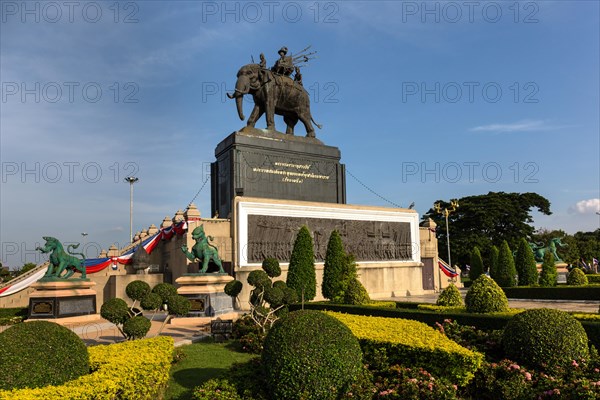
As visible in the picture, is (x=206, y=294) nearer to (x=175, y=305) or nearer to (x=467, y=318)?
(x=175, y=305)

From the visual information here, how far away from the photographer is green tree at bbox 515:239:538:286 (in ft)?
93.5

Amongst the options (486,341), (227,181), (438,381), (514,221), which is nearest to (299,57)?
(227,181)

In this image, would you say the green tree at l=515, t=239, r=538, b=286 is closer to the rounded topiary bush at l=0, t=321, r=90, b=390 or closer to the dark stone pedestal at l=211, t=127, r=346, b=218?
the dark stone pedestal at l=211, t=127, r=346, b=218

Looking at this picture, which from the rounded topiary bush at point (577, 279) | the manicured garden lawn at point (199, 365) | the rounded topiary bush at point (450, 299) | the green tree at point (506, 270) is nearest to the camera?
the manicured garden lawn at point (199, 365)

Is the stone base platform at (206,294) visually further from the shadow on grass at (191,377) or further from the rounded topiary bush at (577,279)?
the rounded topiary bush at (577,279)

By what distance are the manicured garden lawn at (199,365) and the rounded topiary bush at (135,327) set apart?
126cm

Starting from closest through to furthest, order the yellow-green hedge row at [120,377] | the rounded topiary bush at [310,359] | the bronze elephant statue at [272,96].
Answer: the yellow-green hedge row at [120,377] → the rounded topiary bush at [310,359] → the bronze elephant statue at [272,96]

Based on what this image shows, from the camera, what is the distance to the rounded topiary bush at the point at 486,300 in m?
12.5

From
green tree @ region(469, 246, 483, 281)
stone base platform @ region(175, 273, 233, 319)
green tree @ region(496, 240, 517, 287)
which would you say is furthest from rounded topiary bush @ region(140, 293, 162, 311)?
green tree @ region(469, 246, 483, 281)

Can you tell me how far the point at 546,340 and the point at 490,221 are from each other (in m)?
54.9

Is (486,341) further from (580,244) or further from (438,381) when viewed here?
(580,244)

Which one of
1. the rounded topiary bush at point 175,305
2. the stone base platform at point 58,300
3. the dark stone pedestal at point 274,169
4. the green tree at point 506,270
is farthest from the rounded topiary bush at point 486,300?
the green tree at point 506,270

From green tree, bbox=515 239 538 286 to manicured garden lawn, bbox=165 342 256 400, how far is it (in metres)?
21.6

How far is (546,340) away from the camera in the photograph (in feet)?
28.2
